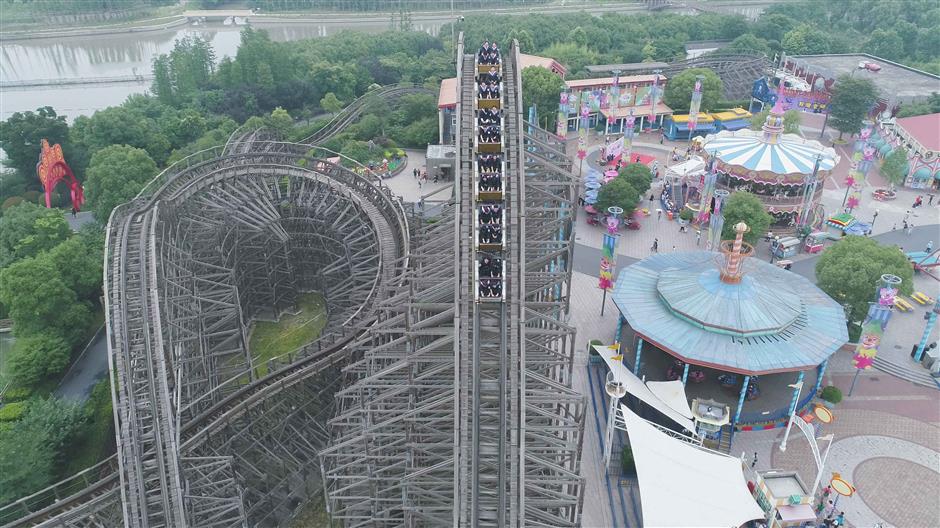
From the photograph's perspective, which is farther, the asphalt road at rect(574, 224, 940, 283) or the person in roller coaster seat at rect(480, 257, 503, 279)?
the asphalt road at rect(574, 224, 940, 283)

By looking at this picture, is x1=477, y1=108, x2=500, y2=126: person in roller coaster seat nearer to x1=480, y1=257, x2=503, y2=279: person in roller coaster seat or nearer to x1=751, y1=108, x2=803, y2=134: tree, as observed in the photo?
x1=480, y1=257, x2=503, y2=279: person in roller coaster seat

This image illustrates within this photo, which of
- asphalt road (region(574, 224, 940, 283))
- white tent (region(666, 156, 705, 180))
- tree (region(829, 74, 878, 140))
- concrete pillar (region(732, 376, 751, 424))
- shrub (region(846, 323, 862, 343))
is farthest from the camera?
tree (region(829, 74, 878, 140))

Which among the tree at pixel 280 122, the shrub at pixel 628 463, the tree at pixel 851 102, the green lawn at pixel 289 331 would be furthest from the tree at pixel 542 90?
the shrub at pixel 628 463

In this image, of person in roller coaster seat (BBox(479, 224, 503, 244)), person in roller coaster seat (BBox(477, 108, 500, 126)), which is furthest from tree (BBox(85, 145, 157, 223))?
person in roller coaster seat (BBox(479, 224, 503, 244))

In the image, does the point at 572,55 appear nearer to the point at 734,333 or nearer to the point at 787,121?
the point at 787,121

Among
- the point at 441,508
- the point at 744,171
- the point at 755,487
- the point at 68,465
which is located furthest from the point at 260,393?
the point at 744,171

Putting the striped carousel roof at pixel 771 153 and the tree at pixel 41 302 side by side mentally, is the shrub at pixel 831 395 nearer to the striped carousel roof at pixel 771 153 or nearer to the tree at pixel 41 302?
the striped carousel roof at pixel 771 153

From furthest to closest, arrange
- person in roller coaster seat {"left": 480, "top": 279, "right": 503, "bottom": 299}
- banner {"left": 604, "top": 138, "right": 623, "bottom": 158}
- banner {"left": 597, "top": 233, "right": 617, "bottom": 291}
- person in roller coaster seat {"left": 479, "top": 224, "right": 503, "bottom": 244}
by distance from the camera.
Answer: banner {"left": 604, "top": 138, "right": 623, "bottom": 158} < banner {"left": 597, "top": 233, "right": 617, "bottom": 291} < person in roller coaster seat {"left": 479, "top": 224, "right": 503, "bottom": 244} < person in roller coaster seat {"left": 480, "top": 279, "right": 503, "bottom": 299}
